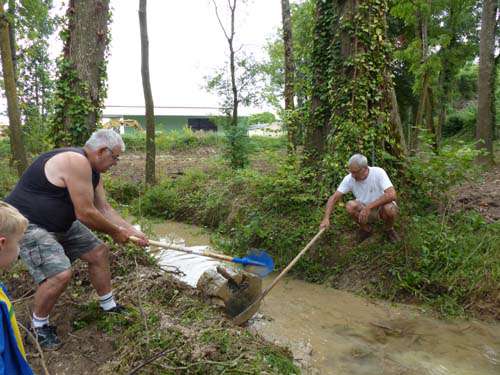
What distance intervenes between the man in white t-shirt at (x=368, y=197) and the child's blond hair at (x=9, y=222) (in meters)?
4.06

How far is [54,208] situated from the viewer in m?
3.50

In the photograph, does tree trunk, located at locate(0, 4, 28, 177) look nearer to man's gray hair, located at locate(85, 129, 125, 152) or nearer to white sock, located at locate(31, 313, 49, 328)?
man's gray hair, located at locate(85, 129, 125, 152)

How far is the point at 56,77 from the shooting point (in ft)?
20.9

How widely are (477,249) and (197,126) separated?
28.8 metres

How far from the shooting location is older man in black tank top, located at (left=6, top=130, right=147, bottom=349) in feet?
11.1

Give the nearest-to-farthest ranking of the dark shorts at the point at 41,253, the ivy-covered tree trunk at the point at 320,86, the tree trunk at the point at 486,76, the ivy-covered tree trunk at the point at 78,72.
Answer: the dark shorts at the point at 41,253
the ivy-covered tree trunk at the point at 78,72
the ivy-covered tree trunk at the point at 320,86
the tree trunk at the point at 486,76

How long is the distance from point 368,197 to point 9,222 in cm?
472

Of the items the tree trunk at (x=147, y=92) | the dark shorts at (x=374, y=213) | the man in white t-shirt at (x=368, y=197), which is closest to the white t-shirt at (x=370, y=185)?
the man in white t-shirt at (x=368, y=197)

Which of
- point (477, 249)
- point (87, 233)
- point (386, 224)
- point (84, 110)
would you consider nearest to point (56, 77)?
point (84, 110)

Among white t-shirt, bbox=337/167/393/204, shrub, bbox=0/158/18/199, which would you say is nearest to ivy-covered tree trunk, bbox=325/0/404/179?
white t-shirt, bbox=337/167/393/204

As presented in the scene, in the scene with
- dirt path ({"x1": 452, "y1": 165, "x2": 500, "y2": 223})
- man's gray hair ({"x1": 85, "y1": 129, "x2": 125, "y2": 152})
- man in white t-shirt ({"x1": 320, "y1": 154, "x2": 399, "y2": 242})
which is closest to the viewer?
man's gray hair ({"x1": 85, "y1": 129, "x2": 125, "y2": 152})

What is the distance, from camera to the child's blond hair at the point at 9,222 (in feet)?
6.10

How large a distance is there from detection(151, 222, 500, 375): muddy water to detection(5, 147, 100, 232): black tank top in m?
2.48

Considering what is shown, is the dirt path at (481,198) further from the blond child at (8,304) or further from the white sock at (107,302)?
the blond child at (8,304)
